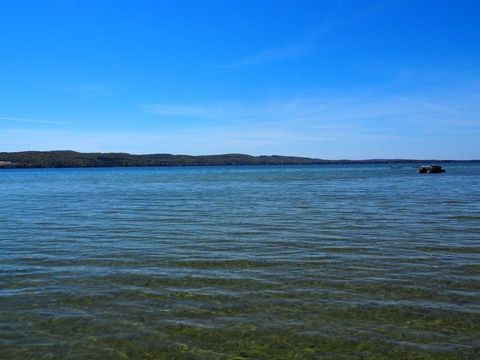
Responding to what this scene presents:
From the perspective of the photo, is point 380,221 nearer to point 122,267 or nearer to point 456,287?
point 456,287

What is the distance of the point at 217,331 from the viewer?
8.58 metres

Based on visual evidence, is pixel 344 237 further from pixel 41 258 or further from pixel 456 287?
pixel 41 258

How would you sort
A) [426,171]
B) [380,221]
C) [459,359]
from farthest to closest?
[426,171], [380,221], [459,359]

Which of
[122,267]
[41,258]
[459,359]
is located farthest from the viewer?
[41,258]

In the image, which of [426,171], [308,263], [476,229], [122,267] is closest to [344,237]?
[308,263]

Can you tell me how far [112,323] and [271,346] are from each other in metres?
3.24

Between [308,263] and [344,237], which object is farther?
[344,237]

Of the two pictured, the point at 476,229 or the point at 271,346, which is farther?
the point at 476,229

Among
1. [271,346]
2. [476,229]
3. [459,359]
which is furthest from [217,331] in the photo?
[476,229]

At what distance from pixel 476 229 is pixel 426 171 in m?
93.3

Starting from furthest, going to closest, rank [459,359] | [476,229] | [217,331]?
[476,229] → [217,331] → [459,359]

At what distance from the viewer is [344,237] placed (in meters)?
18.4

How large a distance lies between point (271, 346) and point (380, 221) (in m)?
17.0

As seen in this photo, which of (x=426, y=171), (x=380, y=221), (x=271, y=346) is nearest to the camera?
(x=271, y=346)
